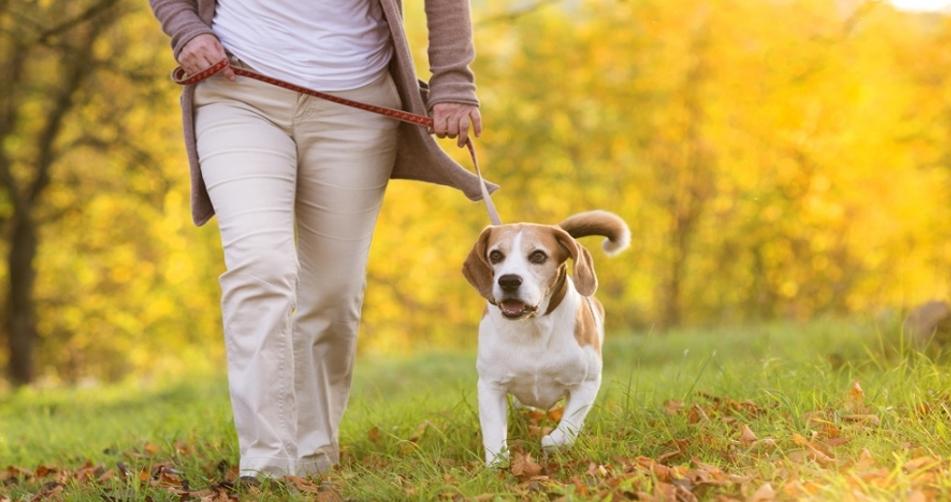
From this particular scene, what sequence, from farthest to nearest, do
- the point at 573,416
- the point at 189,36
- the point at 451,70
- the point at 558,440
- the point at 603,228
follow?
the point at 603,228, the point at 451,70, the point at 573,416, the point at 558,440, the point at 189,36

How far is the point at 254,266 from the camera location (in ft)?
12.3

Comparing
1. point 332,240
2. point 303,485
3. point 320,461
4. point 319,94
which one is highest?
point 319,94

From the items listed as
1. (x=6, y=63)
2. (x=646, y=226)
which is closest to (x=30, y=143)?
(x=6, y=63)

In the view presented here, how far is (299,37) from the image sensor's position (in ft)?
12.9

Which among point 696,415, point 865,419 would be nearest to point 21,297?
point 696,415

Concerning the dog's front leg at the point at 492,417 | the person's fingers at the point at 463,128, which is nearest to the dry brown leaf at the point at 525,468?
the dog's front leg at the point at 492,417

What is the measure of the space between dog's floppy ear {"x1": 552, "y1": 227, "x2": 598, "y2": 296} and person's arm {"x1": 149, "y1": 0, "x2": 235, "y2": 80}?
1.26m

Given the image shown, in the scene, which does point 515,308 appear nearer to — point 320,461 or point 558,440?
point 558,440

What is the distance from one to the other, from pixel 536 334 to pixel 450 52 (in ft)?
3.52

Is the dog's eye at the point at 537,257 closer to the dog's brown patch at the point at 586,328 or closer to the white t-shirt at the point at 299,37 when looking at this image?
the dog's brown patch at the point at 586,328

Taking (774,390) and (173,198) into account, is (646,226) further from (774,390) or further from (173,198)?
(774,390)

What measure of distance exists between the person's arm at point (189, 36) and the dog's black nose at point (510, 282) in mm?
1127

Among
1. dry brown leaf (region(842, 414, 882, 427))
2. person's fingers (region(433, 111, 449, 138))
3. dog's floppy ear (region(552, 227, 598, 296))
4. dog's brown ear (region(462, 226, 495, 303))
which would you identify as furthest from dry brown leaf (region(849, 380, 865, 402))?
person's fingers (region(433, 111, 449, 138))

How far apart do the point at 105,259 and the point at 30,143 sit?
4.52 metres
